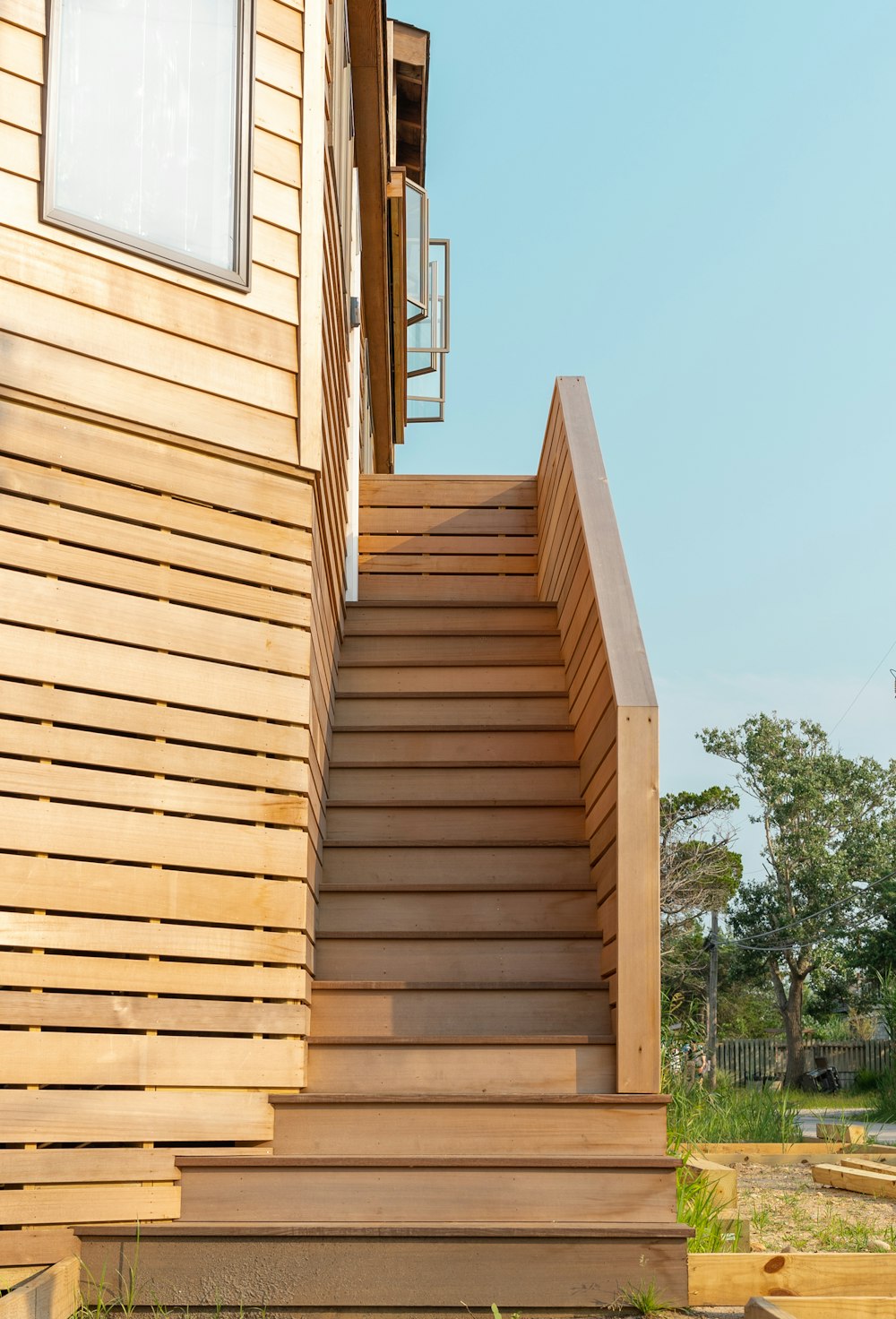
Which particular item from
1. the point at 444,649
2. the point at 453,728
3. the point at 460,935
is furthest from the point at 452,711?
the point at 460,935

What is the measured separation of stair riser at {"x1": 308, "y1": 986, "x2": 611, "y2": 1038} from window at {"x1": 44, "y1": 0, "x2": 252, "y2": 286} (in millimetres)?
2437

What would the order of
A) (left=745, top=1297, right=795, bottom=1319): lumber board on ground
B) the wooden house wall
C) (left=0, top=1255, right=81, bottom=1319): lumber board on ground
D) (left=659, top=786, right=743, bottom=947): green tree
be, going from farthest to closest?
(left=659, top=786, right=743, bottom=947): green tree < the wooden house wall < (left=0, top=1255, right=81, bottom=1319): lumber board on ground < (left=745, top=1297, right=795, bottom=1319): lumber board on ground

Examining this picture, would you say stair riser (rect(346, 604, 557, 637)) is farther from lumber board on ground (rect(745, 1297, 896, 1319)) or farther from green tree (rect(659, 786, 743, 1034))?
green tree (rect(659, 786, 743, 1034))

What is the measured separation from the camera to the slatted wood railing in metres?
3.82

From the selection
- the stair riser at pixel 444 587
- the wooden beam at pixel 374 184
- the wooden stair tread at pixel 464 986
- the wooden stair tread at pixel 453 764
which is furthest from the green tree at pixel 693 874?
the wooden stair tread at pixel 464 986

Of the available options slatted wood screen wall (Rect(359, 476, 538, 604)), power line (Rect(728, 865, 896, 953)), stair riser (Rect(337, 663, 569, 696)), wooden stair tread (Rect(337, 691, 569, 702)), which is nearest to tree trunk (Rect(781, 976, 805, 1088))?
power line (Rect(728, 865, 896, 953))

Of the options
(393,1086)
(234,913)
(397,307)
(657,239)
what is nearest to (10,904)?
(234,913)

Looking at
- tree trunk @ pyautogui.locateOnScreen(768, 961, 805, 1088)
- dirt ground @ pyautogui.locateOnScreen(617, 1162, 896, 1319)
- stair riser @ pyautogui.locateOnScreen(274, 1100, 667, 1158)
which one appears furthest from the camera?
tree trunk @ pyautogui.locateOnScreen(768, 961, 805, 1088)

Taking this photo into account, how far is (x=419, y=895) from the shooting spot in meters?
4.88

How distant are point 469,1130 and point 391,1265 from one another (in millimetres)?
483

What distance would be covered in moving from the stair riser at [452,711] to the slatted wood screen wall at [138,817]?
1507 millimetres

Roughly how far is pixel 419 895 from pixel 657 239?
3485cm

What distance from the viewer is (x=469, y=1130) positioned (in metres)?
3.79

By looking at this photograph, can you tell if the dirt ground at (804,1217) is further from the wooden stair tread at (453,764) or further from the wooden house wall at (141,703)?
the wooden stair tread at (453,764)
